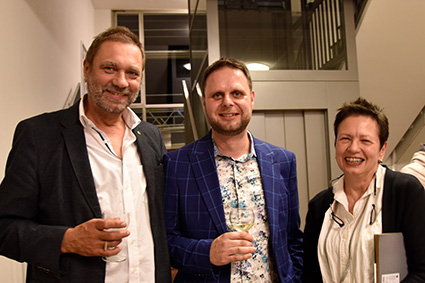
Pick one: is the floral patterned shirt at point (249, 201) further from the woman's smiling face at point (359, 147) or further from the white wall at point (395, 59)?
the white wall at point (395, 59)

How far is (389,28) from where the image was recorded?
512cm

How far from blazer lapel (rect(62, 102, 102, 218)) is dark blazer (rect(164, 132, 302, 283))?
14.3 inches

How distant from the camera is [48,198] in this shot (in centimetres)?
151

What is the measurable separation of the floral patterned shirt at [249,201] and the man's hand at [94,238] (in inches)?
21.9

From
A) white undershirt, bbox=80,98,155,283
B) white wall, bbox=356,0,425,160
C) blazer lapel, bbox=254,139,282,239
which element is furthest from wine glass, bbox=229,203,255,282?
white wall, bbox=356,0,425,160

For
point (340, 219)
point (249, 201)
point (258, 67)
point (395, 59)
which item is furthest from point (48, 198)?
point (395, 59)

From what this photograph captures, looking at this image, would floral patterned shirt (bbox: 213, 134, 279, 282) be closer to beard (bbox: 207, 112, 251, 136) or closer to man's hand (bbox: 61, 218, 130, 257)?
beard (bbox: 207, 112, 251, 136)

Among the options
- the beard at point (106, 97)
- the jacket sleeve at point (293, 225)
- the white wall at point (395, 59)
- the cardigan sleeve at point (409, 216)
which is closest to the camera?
the cardigan sleeve at point (409, 216)

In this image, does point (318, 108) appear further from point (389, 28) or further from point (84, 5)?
point (84, 5)

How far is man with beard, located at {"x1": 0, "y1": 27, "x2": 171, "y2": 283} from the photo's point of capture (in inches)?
56.3

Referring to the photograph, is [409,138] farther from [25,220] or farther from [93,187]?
[25,220]

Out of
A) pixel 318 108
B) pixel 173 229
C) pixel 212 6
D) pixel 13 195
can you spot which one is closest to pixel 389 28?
pixel 318 108

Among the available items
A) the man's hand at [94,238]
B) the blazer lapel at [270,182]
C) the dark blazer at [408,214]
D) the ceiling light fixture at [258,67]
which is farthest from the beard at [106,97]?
the ceiling light fixture at [258,67]

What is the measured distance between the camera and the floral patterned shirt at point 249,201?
67.1 inches
